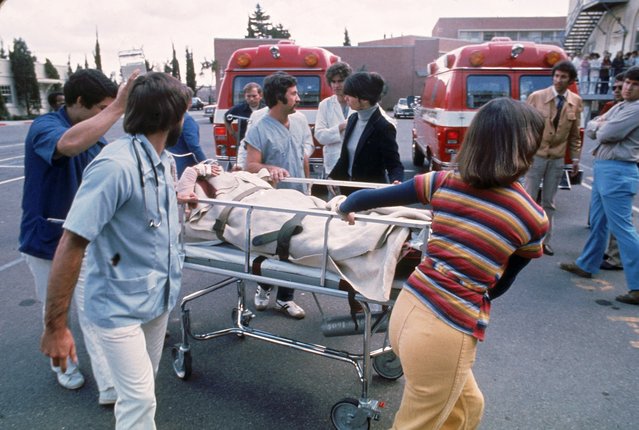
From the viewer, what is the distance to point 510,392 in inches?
123

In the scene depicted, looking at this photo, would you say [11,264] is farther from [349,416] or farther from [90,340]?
[349,416]

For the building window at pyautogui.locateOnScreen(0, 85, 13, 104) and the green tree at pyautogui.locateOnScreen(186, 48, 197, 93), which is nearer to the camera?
the building window at pyautogui.locateOnScreen(0, 85, 13, 104)

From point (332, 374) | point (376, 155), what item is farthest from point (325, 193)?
point (332, 374)

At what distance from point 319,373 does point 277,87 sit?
6.82 ft

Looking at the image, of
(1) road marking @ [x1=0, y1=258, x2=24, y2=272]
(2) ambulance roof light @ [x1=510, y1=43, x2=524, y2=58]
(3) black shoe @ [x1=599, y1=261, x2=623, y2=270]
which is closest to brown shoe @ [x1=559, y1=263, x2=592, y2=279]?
(3) black shoe @ [x1=599, y1=261, x2=623, y2=270]

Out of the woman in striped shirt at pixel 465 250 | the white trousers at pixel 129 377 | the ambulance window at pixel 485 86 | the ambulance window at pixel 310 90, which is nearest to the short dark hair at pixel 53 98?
the white trousers at pixel 129 377

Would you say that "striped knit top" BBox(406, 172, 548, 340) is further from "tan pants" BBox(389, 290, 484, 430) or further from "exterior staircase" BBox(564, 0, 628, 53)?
"exterior staircase" BBox(564, 0, 628, 53)

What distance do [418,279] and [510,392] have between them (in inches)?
66.4

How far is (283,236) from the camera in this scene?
2.68m

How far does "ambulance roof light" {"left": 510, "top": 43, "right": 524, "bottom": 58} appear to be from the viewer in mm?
7227

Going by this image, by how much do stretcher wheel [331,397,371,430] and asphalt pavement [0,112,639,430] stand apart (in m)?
0.16

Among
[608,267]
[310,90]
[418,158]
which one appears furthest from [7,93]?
[608,267]

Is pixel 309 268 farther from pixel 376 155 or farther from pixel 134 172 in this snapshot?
pixel 376 155

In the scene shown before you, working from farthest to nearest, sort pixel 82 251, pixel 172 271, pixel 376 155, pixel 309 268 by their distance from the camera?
pixel 376 155 → pixel 309 268 → pixel 172 271 → pixel 82 251
